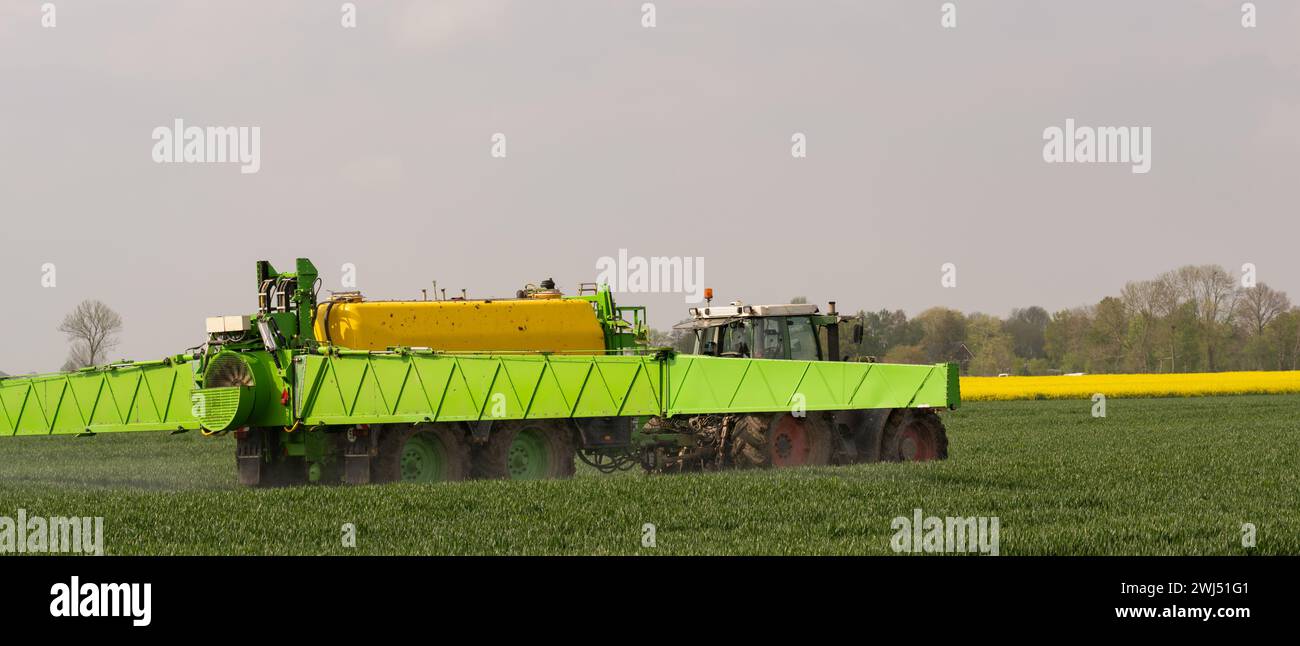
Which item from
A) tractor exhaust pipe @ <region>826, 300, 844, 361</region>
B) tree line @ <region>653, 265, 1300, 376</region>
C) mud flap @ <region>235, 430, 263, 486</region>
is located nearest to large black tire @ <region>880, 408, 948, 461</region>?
tractor exhaust pipe @ <region>826, 300, 844, 361</region>

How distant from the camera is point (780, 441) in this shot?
23.0 metres

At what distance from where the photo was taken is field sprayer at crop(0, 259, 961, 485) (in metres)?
21.0

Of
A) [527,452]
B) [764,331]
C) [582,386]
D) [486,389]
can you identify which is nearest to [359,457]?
[486,389]

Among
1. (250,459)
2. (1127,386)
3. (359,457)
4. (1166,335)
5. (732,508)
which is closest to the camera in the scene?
(732,508)

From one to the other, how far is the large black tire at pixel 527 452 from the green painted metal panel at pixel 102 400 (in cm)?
436

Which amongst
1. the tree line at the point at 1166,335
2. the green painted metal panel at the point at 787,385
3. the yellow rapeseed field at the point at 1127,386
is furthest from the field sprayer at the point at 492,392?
the tree line at the point at 1166,335

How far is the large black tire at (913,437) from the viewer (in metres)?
23.9

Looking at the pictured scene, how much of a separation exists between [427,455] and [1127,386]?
49566 millimetres

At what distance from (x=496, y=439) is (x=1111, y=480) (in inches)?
360

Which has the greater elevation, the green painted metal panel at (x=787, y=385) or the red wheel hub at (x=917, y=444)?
the green painted metal panel at (x=787, y=385)

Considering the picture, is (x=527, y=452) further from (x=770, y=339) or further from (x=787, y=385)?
(x=770, y=339)

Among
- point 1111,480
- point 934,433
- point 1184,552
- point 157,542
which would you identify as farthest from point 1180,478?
point 157,542

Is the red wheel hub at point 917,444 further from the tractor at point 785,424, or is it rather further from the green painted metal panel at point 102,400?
the green painted metal panel at point 102,400
